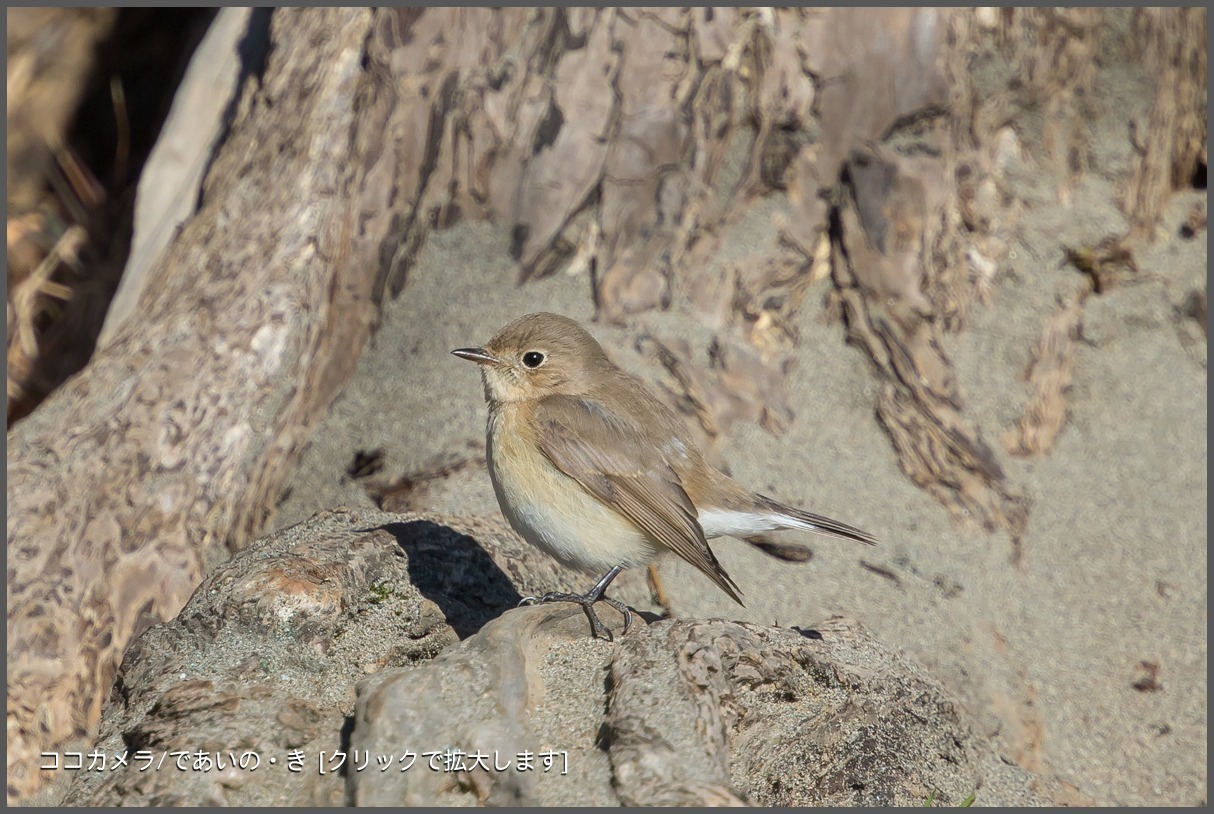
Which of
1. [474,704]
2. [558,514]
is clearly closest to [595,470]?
[558,514]

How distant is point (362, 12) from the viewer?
216 inches

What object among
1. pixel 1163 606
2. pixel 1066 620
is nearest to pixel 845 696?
pixel 1066 620

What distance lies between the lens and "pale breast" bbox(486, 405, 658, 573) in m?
3.96

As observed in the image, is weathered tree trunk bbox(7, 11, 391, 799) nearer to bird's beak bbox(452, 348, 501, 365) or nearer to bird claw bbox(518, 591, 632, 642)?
bird's beak bbox(452, 348, 501, 365)

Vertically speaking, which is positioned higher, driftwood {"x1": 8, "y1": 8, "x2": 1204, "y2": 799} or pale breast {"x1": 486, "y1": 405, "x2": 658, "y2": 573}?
driftwood {"x1": 8, "y1": 8, "x2": 1204, "y2": 799}

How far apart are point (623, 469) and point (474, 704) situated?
1.38 metres

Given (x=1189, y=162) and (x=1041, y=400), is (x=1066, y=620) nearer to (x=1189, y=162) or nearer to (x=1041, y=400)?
(x=1041, y=400)

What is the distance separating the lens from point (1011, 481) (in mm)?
5395

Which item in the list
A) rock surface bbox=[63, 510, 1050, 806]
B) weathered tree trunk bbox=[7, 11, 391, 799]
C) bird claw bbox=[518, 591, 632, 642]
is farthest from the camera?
weathered tree trunk bbox=[7, 11, 391, 799]

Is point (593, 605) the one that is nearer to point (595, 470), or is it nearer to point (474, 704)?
point (595, 470)

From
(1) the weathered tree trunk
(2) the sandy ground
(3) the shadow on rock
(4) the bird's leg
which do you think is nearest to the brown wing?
(4) the bird's leg

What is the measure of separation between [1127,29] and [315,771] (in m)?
5.80

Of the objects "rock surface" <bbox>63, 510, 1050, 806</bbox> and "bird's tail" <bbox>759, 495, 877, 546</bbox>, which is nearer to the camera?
"rock surface" <bbox>63, 510, 1050, 806</bbox>

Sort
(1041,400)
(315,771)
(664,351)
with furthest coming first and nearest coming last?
(1041,400), (664,351), (315,771)
